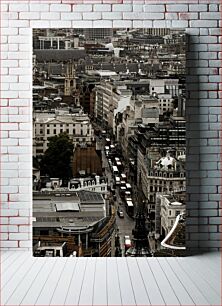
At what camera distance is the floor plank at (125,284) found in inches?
198

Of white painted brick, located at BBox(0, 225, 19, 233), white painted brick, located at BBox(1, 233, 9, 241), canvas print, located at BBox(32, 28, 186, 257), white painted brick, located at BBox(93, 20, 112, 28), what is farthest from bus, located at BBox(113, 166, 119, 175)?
white painted brick, located at BBox(93, 20, 112, 28)

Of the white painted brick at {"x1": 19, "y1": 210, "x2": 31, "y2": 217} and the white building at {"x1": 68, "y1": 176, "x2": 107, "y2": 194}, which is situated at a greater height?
the white building at {"x1": 68, "y1": 176, "x2": 107, "y2": 194}

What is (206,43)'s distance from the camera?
6684 millimetres

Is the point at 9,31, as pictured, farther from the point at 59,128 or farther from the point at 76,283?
the point at 76,283

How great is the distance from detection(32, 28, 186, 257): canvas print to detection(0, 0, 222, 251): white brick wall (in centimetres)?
8

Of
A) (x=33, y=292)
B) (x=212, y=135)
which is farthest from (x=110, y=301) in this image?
(x=212, y=135)

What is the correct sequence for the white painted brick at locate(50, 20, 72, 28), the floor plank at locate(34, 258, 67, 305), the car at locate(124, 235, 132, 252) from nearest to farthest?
the floor plank at locate(34, 258, 67, 305), the car at locate(124, 235, 132, 252), the white painted brick at locate(50, 20, 72, 28)

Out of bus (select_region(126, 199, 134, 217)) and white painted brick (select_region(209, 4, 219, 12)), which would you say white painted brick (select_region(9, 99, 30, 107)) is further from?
white painted brick (select_region(209, 4, 219, 12))

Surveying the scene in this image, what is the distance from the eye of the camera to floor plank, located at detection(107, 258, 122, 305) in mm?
5023

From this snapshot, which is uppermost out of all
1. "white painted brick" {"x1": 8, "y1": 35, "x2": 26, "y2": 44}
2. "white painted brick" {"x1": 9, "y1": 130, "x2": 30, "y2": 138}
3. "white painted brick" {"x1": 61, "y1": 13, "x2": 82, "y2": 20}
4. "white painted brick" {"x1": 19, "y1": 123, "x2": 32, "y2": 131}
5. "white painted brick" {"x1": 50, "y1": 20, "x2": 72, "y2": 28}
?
"white painted brick" {"x1": 61, "y1": 13, "x2": 82, "y2": 20}

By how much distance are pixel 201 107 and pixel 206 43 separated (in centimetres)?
56

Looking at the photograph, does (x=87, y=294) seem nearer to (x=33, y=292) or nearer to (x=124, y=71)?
(x=33, y=292)

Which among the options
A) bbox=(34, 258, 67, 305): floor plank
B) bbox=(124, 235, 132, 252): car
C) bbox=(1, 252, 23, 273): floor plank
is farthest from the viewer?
bbox=(124, 235, 132, 252): car

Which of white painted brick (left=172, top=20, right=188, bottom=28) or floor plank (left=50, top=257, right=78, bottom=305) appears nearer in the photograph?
floor plank (left=50, top=257, right=78, bottom=305)
